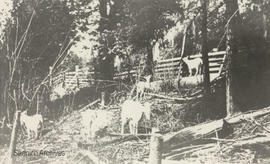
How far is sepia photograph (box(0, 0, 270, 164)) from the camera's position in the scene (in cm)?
433

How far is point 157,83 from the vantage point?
4887 mm

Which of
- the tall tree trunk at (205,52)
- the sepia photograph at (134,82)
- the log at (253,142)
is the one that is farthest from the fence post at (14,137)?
the log at (253,142)

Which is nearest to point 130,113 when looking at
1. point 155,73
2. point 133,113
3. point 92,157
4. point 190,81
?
point 133,113

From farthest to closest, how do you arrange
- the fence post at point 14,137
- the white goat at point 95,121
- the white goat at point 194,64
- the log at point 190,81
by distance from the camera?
the fence post at point 14,137, the white goat at point 95,121, the log at point 190,81, the white goat at point 194,64

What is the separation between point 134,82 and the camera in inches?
197

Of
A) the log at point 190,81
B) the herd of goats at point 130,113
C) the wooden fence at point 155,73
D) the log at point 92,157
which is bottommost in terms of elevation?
the log at point 92,157

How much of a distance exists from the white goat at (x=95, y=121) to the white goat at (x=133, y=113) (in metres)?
0.22

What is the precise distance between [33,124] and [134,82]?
174 cm

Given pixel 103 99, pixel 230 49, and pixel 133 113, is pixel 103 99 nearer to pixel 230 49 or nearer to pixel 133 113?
pixel 133 113

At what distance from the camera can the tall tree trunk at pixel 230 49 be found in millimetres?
4453

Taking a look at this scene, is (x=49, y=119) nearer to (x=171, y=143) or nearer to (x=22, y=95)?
(x=22, y=95)

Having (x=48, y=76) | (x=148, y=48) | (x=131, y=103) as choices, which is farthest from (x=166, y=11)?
(x=48, y=76)

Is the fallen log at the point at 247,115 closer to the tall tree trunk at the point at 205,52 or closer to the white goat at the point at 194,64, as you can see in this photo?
the tall tree trunk at the point at 205,52

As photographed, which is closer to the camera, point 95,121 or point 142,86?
point 142,86
